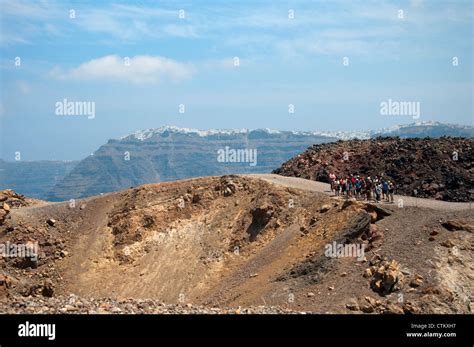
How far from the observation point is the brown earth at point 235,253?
25.1m

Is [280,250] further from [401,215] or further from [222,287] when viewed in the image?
Result: [401,215]

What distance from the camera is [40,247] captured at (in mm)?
38500

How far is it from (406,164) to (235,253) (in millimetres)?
21517

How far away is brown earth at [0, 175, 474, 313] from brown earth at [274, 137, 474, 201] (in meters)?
9.18

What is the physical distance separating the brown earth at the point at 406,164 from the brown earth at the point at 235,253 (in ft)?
30.1
